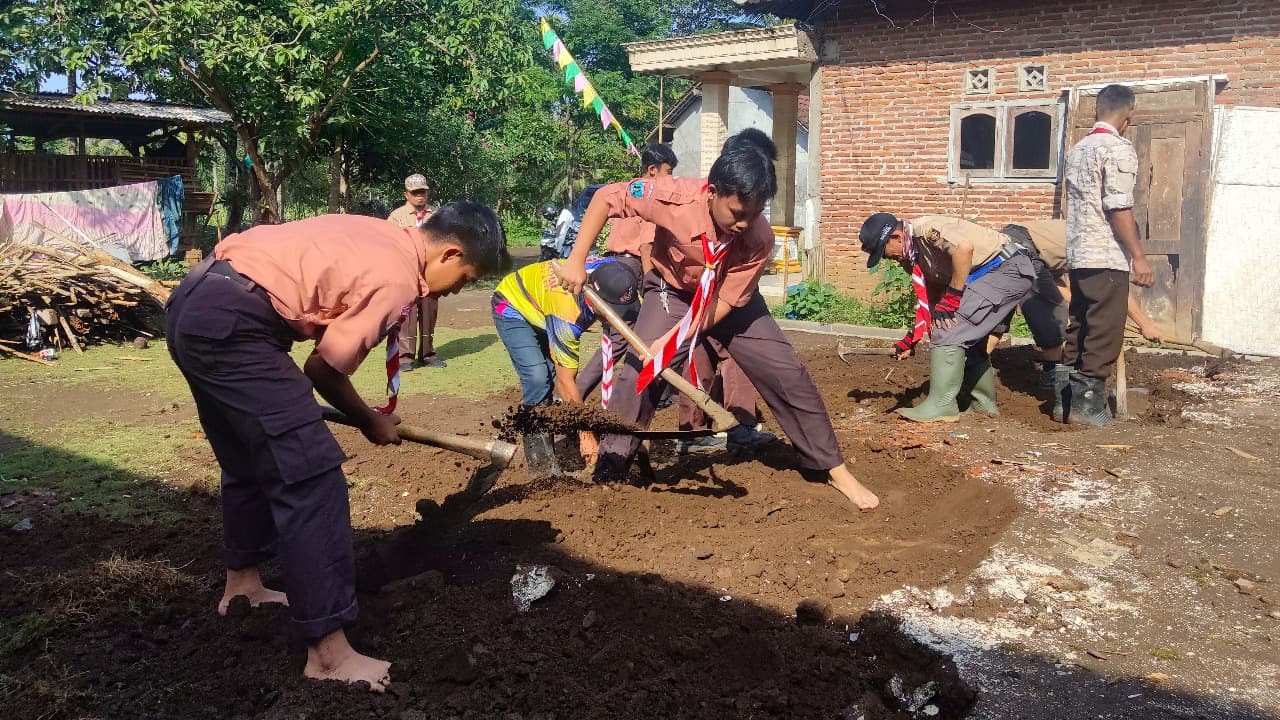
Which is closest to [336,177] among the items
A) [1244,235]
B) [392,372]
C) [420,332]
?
[420,332]

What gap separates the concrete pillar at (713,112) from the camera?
14.9 meters

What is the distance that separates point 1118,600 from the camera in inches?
141

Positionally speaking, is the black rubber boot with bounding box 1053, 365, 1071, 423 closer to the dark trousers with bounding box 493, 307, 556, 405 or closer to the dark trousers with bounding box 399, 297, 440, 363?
the dark trousers with bounding box 493, 307, 556, 405

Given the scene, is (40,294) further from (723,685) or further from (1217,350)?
(1217,350)

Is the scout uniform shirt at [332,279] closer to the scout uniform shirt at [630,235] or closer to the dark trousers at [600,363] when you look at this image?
the scout uniform shirt at [630,235]

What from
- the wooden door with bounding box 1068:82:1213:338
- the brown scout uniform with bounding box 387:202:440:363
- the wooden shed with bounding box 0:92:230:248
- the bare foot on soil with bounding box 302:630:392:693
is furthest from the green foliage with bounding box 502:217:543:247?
the bare foot on soil with bounding box 302:630:392:693

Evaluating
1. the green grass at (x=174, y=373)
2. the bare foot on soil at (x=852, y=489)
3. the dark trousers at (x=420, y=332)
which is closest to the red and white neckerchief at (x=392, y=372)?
the bare foot on soil at (x=852, y=489)

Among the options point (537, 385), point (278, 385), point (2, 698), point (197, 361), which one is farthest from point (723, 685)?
point (537, 385)

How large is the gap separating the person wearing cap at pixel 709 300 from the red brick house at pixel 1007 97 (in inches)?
273

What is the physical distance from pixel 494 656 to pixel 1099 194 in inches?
196

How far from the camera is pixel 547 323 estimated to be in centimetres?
510

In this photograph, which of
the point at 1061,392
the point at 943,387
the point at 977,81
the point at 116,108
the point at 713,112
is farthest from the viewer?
the point at 116,108

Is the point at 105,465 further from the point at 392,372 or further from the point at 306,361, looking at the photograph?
the point at 306,361

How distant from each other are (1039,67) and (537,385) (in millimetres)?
8229
